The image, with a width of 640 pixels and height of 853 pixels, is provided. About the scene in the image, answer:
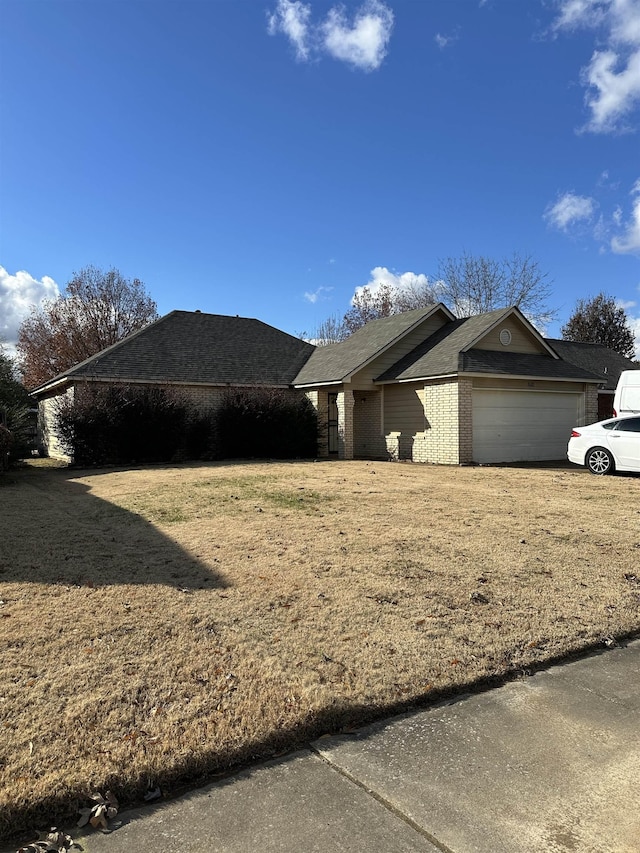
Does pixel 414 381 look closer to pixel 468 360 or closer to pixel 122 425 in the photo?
pixel 468 360

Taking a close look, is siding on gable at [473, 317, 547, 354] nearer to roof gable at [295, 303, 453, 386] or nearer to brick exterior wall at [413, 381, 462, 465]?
brick exterior wall at [413, 381, 462, 465]

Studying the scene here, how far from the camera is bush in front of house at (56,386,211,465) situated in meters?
15.8

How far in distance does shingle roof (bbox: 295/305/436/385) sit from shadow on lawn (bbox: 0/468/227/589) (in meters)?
10.5

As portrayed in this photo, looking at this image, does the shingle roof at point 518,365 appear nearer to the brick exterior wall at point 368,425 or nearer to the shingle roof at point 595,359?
the brick exterior wall at point 368,425

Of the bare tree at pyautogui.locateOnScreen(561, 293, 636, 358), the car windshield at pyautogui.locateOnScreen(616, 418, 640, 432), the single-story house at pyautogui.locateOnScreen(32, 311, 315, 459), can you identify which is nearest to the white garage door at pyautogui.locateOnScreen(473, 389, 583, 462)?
the car windshield at pyautogui.locateOnScreen(616, 418, 640, 432)

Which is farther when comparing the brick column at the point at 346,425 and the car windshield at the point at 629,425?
the brick column at the point at 346,425

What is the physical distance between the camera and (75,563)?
571cm

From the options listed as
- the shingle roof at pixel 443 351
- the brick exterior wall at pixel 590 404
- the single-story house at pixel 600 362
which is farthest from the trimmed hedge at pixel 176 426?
the single-story house at pixel 600 362

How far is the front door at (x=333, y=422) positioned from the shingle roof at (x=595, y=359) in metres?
11.2

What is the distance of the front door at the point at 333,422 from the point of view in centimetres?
1944

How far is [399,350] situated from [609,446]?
790cm

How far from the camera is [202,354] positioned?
20.5m

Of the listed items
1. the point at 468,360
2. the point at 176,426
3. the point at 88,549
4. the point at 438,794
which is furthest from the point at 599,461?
the point at 438,794

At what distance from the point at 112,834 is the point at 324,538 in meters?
4.57
